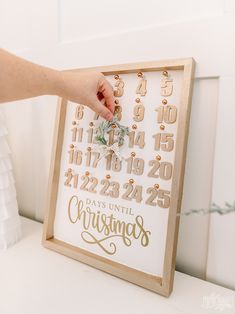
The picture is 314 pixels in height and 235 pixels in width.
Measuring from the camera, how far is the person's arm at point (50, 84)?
0.61m

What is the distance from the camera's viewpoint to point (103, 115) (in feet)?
2.26

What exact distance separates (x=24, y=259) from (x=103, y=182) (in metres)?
0.29

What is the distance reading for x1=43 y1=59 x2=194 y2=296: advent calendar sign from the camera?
2.01ft

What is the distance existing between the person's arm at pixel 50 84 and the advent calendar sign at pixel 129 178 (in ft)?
0.11

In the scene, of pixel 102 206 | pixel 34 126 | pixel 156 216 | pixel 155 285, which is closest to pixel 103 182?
pixel 102 206

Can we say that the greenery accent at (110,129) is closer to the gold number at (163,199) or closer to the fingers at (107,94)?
the fingers at (107,94)

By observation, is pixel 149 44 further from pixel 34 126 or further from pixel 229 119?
pixel 34 126

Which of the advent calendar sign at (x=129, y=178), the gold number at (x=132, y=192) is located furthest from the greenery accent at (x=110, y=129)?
the gold number at (x=132, y=192)

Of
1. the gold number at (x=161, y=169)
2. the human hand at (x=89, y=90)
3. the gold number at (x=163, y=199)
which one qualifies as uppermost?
the human hand at (x=89, y=90)

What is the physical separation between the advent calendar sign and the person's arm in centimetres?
3

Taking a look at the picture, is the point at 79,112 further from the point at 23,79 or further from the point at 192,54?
the point at 192,54

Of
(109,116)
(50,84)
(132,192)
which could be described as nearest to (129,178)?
(132,192)

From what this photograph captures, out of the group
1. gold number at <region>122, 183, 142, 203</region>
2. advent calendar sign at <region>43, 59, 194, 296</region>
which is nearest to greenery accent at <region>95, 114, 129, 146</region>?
advent calendar sign at <region>43, 59, 194, 296</region>

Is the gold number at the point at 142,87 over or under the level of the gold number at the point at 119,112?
over
